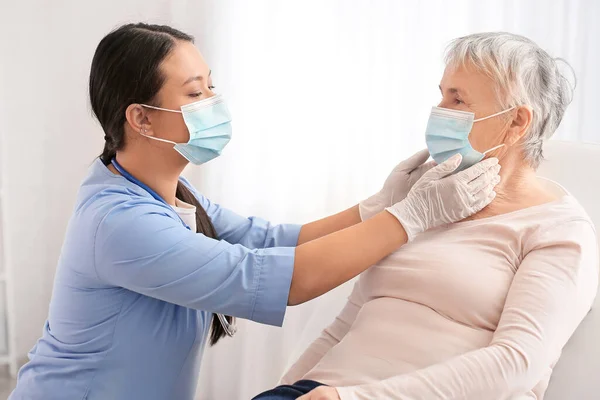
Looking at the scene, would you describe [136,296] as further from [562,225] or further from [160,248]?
[562,225]

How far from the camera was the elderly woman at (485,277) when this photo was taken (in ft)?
4.31

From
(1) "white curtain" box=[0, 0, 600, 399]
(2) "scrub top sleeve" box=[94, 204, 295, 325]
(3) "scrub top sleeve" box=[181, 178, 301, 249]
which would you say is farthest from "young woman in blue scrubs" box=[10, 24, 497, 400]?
(1) "white curtain" box=[0, 0, 600, 399]

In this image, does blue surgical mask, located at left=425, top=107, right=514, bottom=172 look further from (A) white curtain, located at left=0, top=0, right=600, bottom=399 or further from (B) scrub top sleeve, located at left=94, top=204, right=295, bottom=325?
(A) white curtain, located at left=0, top=0, right=600, bottom=399

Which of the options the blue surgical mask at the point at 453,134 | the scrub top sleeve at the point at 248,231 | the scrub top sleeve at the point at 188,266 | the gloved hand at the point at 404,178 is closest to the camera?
the scrub top sleeve at the point at 188,266

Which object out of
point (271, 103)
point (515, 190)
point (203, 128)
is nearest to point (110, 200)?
point (203, 128)

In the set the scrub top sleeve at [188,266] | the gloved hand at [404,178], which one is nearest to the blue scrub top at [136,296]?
the scrub top sleeve at [188,266]

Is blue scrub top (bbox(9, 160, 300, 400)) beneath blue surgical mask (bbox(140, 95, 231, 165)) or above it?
beneath

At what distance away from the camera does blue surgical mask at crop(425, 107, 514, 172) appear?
155 centimetres

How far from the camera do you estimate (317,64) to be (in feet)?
7.80

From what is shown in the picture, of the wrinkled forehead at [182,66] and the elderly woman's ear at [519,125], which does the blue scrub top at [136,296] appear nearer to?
the wrinkled forehead at [182,66]

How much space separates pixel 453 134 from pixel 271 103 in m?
1.06

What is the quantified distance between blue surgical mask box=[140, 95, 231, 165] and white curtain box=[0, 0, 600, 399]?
1.80 feet

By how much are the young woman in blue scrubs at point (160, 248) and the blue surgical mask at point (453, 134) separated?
0.07m

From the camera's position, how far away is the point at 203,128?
5.39 feet
